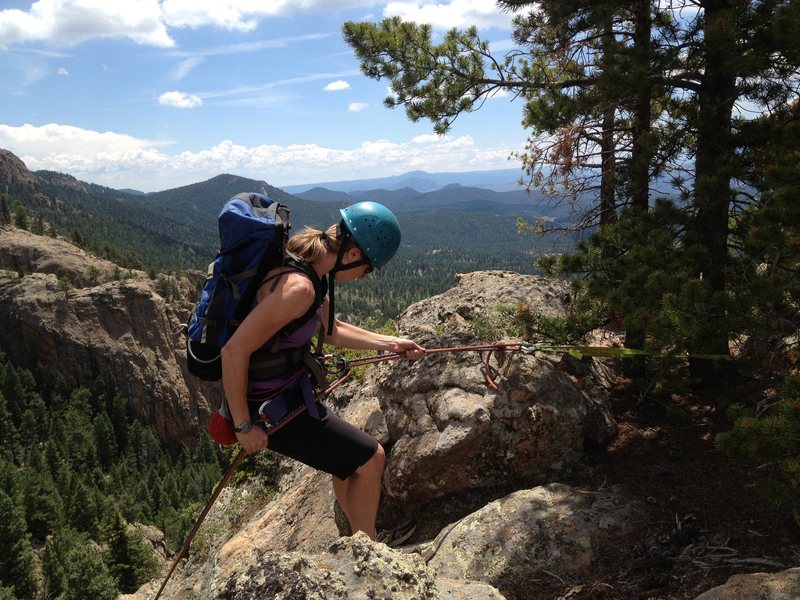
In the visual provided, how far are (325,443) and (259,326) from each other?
1074 millimetres

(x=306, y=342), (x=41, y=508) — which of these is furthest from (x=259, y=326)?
(x=41, y=508)

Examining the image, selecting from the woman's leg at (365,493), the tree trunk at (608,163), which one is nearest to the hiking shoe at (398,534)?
the woman's leg at (365,493)

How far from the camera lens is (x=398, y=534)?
4945mm

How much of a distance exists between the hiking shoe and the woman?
4.07 feet

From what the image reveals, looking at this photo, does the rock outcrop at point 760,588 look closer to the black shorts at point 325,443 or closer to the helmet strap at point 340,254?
the black shorts at point 325,443

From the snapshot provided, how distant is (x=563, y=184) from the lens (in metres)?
7.65

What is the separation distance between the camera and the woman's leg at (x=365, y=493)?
3721mm

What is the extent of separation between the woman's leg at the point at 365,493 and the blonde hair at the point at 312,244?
1.48m

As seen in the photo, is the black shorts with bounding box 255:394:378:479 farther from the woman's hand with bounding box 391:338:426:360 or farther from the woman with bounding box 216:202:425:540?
the woman's hand with bounding box 391:338:426:360

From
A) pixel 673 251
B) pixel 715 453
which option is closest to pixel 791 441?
pixel 715 453

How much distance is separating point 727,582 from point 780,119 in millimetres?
4199

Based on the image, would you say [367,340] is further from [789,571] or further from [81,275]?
[81,275]

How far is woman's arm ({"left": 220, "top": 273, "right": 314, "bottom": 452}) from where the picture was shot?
9.62 ft

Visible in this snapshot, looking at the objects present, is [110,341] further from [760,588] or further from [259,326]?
[760,588]
